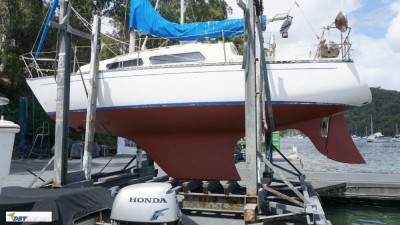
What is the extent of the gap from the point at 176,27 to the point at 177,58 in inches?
37.3

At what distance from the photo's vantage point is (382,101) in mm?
181125

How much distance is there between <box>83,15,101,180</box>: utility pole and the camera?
8.01 m

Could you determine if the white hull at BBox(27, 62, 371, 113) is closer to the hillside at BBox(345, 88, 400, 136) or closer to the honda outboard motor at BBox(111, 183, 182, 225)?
the honda outboard motor at BBox(111, 183, 182, 225)

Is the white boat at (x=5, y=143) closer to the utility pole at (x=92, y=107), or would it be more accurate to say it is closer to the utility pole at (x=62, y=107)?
the utility pole at (x=62, y=107)

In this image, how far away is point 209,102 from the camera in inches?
321

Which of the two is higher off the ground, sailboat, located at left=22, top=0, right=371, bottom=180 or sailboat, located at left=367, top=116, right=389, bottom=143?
sailboat, located at left=22, top=0, right=371, bottom=180

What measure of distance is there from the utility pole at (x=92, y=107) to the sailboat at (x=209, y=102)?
10.0 inches

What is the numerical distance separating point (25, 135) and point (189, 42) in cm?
1627

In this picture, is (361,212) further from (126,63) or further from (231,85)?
(126,63)

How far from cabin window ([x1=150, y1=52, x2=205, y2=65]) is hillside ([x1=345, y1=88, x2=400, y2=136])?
162332 mm

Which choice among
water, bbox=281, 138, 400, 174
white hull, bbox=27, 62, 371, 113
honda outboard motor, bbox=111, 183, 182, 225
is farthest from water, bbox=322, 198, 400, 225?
honda outboard motor, bbox=111, 183, 182, 225

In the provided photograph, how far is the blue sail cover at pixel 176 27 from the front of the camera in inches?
365

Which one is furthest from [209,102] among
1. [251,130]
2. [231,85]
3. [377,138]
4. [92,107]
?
[377,138]

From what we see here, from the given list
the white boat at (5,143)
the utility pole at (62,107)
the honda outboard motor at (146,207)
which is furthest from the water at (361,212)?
the white boat at (5,143)
